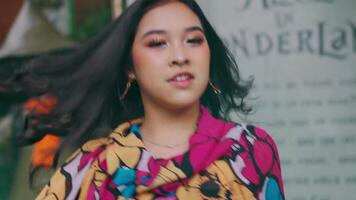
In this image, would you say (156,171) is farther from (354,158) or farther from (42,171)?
(354,158)

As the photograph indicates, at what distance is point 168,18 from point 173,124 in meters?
0.35

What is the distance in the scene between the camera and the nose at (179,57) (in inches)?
102

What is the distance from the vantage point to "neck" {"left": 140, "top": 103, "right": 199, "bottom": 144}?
8.85 feet

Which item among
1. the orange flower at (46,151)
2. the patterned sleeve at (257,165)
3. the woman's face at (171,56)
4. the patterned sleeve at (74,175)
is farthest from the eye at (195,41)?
the orange flower at (46,151)

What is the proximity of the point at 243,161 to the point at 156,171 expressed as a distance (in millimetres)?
281

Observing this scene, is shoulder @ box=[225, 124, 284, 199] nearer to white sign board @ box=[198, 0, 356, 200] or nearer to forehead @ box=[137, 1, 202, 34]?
forehead @ box=[137, 1, 202, 34]

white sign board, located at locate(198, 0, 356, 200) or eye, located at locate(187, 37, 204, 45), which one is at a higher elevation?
eye, located at locate(187, 37, 204, 45)

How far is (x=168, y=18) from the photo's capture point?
2.64m

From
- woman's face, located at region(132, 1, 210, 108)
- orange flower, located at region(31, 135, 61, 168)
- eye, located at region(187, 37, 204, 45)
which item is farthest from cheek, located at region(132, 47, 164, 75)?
orange flower, located at region(31, 135, 61, 168)

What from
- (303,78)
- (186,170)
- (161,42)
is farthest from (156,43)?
(303,78)

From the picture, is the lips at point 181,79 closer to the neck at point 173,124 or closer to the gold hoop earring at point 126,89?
the neck at point 173,124

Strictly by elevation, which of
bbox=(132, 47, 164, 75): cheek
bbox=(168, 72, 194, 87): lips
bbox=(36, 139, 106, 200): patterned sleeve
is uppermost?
bbox=(132, 47, 164, 75): cheek

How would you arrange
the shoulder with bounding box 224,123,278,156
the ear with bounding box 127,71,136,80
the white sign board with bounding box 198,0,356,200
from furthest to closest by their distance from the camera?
the white sign board with bounding box 198,0,356,200 < the ear with bounding box 127,71,136,80 < the shoulder with bounding box 224,123,278,156

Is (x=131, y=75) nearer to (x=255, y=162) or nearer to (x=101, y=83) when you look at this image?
(x=101, y=83)
